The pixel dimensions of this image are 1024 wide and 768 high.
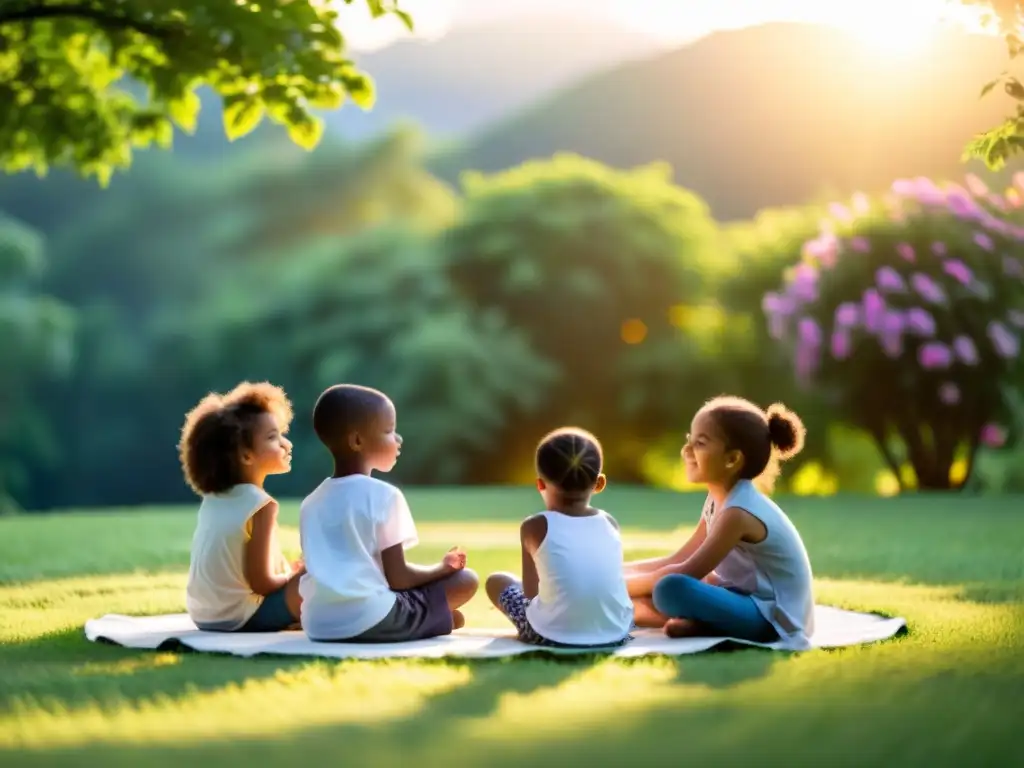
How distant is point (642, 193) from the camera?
78.8 feet

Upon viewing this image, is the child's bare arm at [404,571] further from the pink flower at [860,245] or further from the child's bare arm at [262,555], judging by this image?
the pink flower at [860,245]

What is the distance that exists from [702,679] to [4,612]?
3.20 meters

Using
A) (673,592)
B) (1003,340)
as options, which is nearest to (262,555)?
(673,592)

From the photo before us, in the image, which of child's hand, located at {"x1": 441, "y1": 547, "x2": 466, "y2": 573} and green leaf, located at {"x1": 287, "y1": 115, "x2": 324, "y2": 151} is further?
green leaf, located at {"x1": 287, "y1": 115, "x2": 324, "y2": 151}

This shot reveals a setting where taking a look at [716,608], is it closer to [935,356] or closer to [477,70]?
[935,356]

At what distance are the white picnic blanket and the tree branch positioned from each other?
2.97 meters

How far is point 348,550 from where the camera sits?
4.38 m

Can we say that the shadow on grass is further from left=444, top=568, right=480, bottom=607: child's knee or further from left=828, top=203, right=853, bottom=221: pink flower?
left=828, top=203, right=853, bottom=221: pink flower

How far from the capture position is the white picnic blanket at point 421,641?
410cm

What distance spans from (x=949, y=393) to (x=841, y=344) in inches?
46.8

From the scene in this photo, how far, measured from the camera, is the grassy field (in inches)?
109

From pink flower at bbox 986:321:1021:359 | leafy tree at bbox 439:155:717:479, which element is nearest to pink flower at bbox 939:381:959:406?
pink flower at bbox 986:321:1021:359

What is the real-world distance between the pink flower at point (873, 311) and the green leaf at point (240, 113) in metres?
8.31

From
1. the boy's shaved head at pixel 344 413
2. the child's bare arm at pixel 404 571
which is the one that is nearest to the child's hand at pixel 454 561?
the child's bare arm at pixel 404 571
